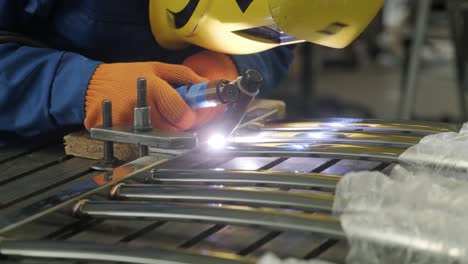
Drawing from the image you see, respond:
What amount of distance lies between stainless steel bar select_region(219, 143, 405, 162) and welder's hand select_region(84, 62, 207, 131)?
0.32 feet

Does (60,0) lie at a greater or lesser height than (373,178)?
greater

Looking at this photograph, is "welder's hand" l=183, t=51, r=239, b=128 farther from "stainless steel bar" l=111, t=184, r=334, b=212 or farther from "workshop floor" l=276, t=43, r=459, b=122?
"workshop floor" l=276, t=43, r=459, b=122

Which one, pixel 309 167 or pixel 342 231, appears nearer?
pixel 342 231

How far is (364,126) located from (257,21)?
0.24m

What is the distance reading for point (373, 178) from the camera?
2.45 ft

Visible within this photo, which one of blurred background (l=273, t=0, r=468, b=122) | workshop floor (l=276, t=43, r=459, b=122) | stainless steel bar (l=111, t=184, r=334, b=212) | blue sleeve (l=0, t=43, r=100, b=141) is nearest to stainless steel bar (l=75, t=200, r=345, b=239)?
stainless steel bar (l=111, t=184, r=334, b=212)

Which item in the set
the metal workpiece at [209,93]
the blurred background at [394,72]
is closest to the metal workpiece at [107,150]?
the metal workpiece at [209,93]

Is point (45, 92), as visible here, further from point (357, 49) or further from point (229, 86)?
point (357, 49)

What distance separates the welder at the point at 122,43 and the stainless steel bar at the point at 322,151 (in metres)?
0.11

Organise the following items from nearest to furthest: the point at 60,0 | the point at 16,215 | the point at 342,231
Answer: the point at 342,231
the point at 16,215
the point at 60,0

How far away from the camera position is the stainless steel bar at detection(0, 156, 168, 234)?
745 millimetres

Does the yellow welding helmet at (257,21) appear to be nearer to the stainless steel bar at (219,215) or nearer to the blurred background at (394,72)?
the stainless steel bar at (219,215)

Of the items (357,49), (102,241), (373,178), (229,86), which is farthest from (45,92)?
(357,49)

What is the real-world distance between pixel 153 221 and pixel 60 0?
475 millimetres
